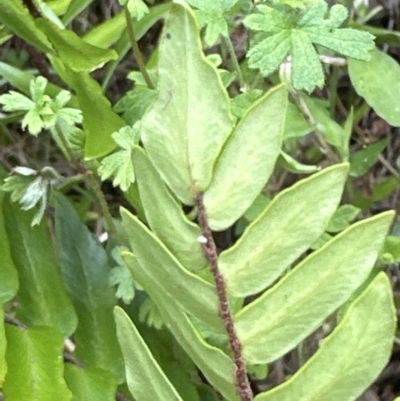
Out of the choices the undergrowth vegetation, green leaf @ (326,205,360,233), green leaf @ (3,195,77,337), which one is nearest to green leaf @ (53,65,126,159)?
the undergrowth vegetation

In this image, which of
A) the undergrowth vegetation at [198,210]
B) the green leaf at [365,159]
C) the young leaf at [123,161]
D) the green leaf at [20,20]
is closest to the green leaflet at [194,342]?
the undergrowth vegetation at [198,210]

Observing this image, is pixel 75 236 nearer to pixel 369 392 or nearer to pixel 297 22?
pixel 297 22

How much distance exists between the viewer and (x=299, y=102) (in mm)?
669

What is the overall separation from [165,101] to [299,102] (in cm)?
35

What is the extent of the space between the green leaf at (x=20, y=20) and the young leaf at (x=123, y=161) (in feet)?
0.40

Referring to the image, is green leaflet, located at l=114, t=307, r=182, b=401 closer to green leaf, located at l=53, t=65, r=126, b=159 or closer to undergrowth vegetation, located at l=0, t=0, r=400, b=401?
undergrowth vegetation, located at l=0, t=0, r=400, b=401

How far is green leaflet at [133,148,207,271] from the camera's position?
37 cm

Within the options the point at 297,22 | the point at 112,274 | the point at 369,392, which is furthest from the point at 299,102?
the point at 369,392

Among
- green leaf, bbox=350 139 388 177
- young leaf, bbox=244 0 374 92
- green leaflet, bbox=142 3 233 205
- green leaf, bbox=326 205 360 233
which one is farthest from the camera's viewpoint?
green leaf, bbox=350 139 388 177

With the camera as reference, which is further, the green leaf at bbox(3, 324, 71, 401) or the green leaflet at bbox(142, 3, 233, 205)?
the green leaf at bbox(3, 324, 71, 401)

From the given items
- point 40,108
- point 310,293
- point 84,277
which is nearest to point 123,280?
point 84,277

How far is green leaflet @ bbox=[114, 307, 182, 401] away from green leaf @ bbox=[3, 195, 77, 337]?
226 mm

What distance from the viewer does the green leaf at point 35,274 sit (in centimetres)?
65

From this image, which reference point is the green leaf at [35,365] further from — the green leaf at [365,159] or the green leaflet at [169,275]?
the green leaf at [365,159]
